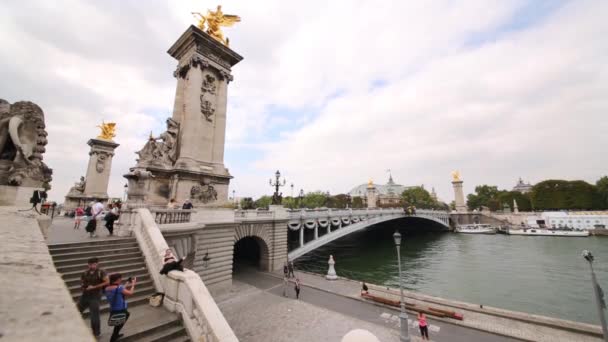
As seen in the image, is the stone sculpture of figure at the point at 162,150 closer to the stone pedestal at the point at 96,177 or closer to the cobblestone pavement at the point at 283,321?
the cobblestone pavement at the point at 283,321

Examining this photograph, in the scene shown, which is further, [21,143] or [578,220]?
[578,220]

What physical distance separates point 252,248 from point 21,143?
819 inches

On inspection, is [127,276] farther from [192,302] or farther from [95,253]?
[192,302]

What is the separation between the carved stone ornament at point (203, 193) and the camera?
15.9 meters

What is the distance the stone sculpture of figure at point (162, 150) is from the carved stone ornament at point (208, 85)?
327cm

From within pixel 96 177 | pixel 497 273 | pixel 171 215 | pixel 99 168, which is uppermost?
pixel 99 168

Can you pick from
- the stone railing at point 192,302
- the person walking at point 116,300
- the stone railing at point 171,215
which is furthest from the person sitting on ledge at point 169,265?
the stone railing at point 171,215

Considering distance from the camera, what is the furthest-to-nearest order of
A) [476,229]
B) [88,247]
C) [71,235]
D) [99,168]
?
1. [476,229]
2. [99,168]
3. [71,235]
4. [88,247]

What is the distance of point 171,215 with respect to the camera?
10531mm

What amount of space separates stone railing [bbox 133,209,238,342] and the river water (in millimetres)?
19513

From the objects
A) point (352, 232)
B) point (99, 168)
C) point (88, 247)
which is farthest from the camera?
point (352, 232)

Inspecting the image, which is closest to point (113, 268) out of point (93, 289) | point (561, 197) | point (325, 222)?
point (93, 289)

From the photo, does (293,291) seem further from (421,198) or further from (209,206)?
(421,198)

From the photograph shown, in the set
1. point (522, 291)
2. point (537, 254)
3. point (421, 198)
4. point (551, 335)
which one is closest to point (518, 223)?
point (421, 198)
